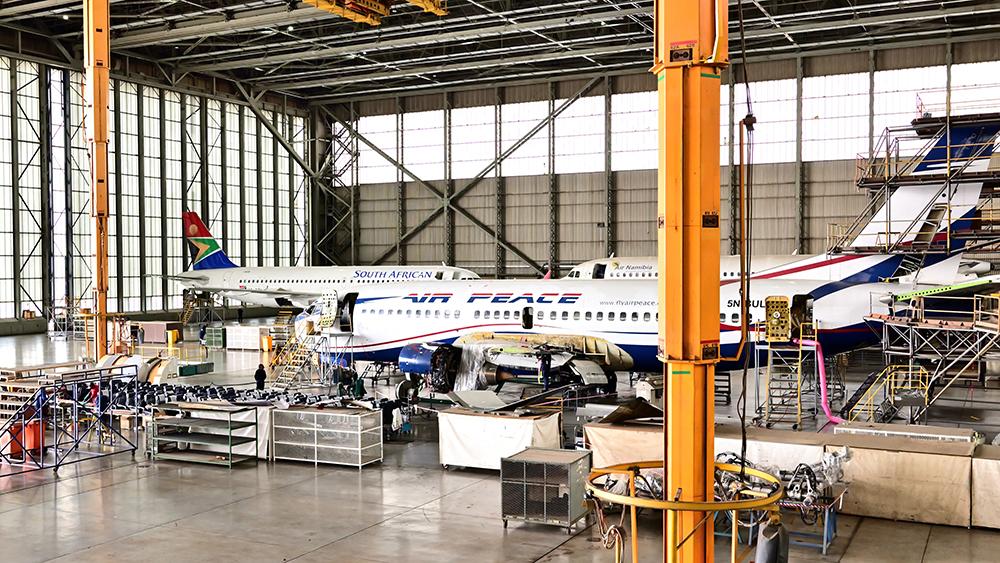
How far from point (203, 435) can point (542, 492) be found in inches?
386

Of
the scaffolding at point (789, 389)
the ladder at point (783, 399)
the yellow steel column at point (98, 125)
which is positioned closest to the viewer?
the ladder at point (783, 399)

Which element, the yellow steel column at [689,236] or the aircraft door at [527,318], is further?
the aircraft door at [527,318]

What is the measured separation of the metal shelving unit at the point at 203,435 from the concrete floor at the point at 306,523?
16.2 inches

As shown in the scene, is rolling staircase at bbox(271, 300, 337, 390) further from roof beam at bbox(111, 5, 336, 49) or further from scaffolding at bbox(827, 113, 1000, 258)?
scaffolding at bbox(827, 113, 1000, 258)

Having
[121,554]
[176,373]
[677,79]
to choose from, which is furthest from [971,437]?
[176,373]

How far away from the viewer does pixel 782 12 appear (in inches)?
1929

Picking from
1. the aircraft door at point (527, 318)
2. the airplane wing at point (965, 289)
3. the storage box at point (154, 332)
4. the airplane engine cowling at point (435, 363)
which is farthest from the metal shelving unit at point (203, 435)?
the storage box at point (154, 332)

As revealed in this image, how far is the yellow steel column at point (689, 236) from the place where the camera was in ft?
32.1

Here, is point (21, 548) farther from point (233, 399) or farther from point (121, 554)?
point (233, 399)

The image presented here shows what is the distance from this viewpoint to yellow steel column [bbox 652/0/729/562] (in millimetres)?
9781

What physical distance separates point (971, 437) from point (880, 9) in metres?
37.2

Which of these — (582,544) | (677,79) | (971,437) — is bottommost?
(582,544)

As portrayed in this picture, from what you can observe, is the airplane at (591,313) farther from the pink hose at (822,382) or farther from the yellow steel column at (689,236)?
the yellow steel column at (689,236)

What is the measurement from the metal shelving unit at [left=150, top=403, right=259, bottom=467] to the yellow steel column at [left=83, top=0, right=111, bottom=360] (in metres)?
10.2
